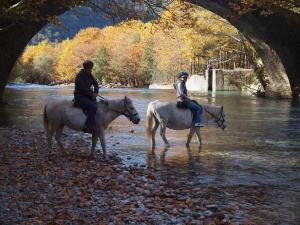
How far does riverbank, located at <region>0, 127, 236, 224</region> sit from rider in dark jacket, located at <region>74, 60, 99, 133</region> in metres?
1.10

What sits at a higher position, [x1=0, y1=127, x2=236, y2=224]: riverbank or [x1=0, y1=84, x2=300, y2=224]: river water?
[x1=0, y1=127, x2=236, y2=224]: riverbank

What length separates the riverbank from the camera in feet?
26.6

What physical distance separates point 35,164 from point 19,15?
5.95 meters

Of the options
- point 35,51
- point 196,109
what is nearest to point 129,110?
point 196,109

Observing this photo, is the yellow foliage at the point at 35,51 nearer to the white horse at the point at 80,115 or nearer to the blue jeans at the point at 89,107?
the white horse at the point at 80,115

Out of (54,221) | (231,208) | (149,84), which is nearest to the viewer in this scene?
(54,221)

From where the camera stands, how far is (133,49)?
381 ft

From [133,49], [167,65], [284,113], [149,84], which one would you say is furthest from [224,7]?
[133,49]

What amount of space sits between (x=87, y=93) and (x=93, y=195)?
455 cm

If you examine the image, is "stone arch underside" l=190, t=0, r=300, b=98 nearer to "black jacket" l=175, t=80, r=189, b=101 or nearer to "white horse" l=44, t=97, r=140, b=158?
"black jacket" l=175, t=80, r=189, b=101

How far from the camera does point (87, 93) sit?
13523 millimetres

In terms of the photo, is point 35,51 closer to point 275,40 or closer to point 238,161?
point 275,40

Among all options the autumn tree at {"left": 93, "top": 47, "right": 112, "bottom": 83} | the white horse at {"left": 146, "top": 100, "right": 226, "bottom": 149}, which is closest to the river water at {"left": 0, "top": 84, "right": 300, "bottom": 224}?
the white horse at {"left": 146, "top": 100, "right": 226, "bottom": 149}

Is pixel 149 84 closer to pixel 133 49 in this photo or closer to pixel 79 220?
pixel 133 49
